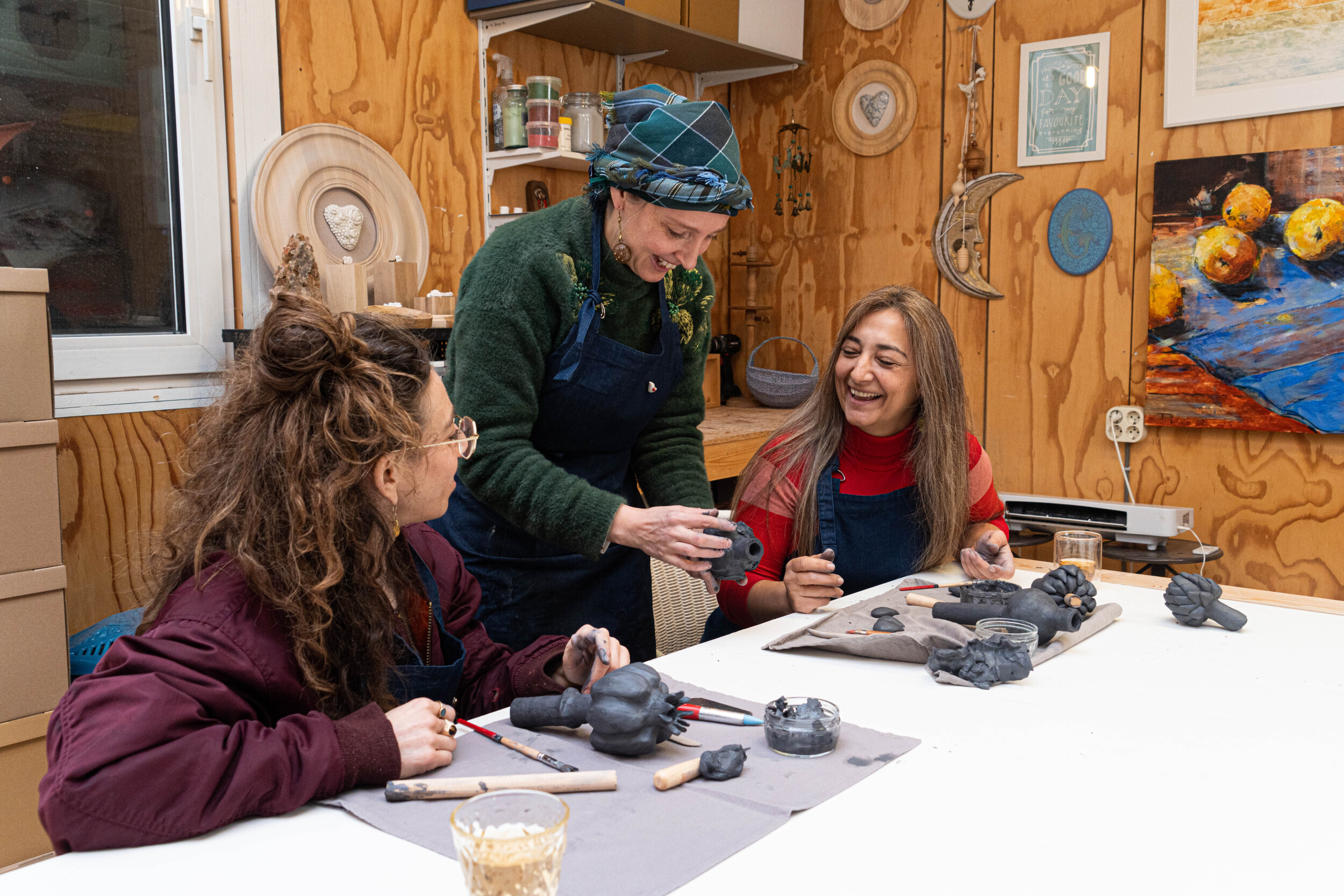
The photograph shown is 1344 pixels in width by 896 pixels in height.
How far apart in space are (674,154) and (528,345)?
16.4 inches

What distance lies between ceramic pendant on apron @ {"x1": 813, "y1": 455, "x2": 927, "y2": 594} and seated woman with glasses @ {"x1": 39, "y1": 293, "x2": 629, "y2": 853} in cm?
93

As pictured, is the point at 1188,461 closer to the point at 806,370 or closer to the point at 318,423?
the point at 806,370

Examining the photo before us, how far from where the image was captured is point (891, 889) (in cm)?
88

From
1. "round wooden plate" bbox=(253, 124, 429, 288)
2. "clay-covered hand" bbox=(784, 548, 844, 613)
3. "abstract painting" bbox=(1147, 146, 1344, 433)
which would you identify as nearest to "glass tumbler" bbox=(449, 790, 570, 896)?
"clay-covered hand" bbox=(784, 548, 844, 613)

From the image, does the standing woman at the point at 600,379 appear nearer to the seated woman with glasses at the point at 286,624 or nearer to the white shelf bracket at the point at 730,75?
the seated woman with glasses at the point at 286,624

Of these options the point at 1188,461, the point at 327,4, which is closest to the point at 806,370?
the point at 1188,461

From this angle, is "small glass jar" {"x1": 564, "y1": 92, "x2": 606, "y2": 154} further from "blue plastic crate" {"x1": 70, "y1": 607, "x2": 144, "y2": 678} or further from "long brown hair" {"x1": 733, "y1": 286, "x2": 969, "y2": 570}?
"blue plastic crate" {"x1": 70, "y1": 607, "x2": 144, "y2": 678}

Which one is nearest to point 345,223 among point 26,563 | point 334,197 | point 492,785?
point 334,197

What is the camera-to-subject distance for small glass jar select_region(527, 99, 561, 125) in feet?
10.9

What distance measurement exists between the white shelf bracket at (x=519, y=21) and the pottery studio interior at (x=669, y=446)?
1 centimetres

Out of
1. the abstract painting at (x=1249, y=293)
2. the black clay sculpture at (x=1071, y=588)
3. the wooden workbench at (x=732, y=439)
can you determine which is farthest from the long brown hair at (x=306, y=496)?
the abstract painting at (x=1249, y=293)

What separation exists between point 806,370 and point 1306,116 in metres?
2.04

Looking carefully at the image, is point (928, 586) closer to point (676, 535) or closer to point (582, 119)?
point (676, 535)

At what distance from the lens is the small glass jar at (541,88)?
3.33 m
